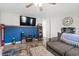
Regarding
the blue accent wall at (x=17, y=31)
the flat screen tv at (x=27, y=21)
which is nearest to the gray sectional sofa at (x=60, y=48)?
the blue accent wall at (x=17, y=31)

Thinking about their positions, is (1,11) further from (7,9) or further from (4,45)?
(4,45)

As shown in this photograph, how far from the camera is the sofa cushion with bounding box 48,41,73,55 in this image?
1.44 m

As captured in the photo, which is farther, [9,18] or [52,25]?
[52,25]

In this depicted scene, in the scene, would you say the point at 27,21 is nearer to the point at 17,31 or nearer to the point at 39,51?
the point at 17,31

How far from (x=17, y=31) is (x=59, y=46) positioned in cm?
73

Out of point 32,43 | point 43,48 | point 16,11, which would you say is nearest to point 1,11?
point 16,11

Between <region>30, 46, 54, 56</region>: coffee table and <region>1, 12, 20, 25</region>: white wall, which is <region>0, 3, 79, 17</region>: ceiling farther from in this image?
<region>30, 46, 54, 56</region>: coffee table

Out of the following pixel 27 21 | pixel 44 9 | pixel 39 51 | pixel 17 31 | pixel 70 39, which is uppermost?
pixel 44 9

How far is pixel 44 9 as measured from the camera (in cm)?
147

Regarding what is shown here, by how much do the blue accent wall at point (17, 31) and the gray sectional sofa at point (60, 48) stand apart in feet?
1.02

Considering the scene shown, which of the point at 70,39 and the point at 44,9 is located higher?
the point at 44,9

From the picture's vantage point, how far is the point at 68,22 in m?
1.48

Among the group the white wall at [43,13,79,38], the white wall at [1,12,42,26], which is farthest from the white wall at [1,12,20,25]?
the white wall at [43,13,79,38]

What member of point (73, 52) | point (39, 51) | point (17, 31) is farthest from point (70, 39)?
point (17, 31)
